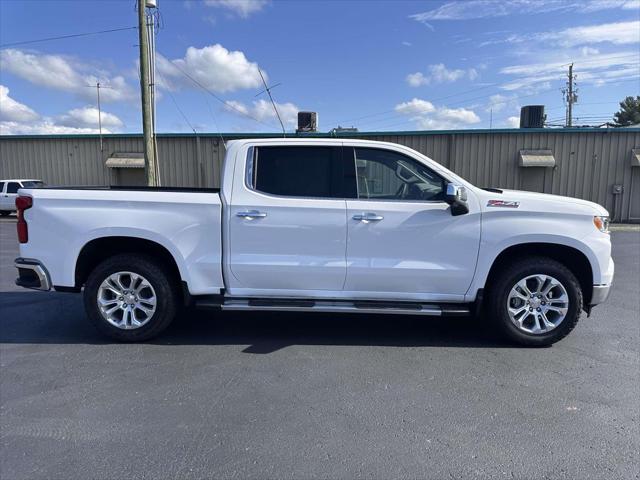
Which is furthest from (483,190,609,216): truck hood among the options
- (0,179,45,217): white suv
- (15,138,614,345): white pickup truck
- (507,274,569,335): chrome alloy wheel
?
(0,179,45,217): white suv

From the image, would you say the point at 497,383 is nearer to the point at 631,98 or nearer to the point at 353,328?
the point at 353,328

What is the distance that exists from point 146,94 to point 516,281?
12912 mm

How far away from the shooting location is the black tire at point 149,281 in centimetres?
448

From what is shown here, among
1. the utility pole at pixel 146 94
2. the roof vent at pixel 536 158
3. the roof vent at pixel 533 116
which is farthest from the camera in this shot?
the roof vent at pixel 533 116

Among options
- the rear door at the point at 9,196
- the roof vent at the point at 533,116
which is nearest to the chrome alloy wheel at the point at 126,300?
the rear door at the point at 9,196

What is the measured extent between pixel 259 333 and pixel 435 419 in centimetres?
224

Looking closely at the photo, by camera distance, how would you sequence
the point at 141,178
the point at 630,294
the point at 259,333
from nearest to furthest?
the point at 259,333 → the point at 630,294 → the point at 141,178

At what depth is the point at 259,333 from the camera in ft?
15.9

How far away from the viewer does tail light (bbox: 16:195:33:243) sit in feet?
14.4

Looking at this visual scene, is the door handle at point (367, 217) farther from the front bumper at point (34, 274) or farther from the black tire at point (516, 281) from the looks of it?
the front bumper at point (34, 274)

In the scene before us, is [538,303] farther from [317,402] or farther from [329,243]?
[317,402]

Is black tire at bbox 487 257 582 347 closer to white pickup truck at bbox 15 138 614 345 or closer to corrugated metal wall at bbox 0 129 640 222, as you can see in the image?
white pickup truck at bbox 15 138 614 345

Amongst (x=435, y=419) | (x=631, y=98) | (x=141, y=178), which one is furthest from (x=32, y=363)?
(x=631, y=98)

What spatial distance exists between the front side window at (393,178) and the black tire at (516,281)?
0.99 meters
